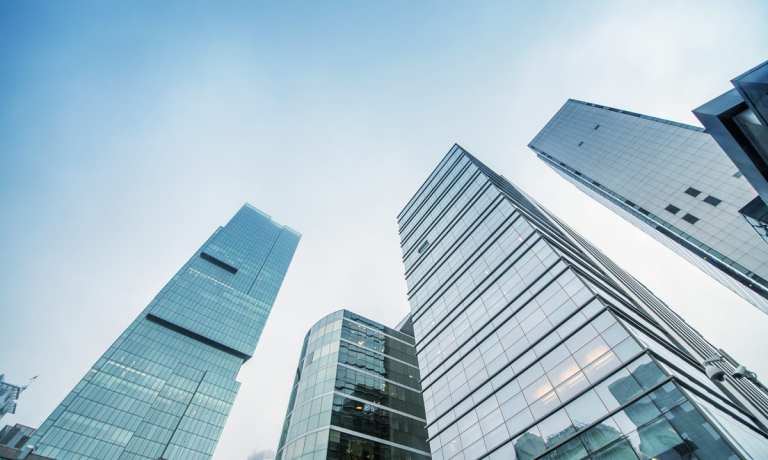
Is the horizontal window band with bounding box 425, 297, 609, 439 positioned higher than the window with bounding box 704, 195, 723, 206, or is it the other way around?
the window with bounding box 704, 195, 723, 206

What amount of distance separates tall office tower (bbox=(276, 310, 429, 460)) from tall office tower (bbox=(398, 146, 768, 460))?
8128 mm

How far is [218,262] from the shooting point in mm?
149000

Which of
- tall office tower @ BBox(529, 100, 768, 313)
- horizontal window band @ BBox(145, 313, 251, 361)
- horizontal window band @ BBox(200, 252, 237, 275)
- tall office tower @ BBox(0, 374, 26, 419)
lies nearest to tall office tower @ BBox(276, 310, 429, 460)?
tall office tower @ BBox(529, 100, 768, 313)

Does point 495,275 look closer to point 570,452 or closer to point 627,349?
point 627,349

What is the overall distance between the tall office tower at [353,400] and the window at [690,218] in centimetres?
3756

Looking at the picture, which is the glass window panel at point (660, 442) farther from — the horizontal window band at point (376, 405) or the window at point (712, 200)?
the window at point (712, 200)

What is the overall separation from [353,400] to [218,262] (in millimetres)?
127988

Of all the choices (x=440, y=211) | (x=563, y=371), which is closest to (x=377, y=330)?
(x=440, y=211)

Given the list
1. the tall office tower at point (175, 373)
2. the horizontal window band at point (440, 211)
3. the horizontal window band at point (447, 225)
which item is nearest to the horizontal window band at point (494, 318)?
the horizontal window band at point (447, 225)

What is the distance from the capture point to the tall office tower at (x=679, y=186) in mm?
35594

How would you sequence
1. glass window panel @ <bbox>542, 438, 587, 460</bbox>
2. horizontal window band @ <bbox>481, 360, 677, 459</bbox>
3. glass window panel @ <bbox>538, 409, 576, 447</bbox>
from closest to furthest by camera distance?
horizontal window band @ <bbox>481, 360, 677, 459</bbox> < glass window panel @ <bbox>542, 438, 587, 460</bbox> < glass window panel @ <bbox>538, 409, 576, 447</bbox>

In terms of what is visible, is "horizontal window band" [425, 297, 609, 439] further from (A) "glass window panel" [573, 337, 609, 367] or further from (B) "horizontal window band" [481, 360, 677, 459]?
(B) "horizontal window band" [481, 360, 677, 459]

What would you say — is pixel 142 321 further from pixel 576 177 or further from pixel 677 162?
pixel 677 162

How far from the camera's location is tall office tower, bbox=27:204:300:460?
3393 inches
